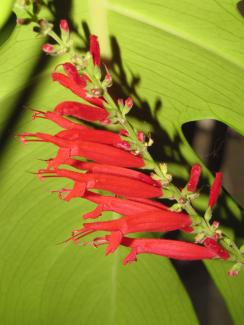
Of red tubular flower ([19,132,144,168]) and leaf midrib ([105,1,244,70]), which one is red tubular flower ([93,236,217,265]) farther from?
leaf midrib ([105,1,244,70])

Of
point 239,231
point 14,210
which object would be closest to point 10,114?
point 14,210

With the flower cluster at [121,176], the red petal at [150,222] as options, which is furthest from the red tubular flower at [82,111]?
the red petal at [150,222]

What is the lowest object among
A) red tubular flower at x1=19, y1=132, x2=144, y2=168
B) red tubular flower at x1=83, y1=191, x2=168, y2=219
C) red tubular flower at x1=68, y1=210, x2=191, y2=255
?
red tubular flower at x1=68, y1=210, x2=191, y2=255

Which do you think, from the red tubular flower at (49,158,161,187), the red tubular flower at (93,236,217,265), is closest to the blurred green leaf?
the red tubular flower at (49,158,161,187)

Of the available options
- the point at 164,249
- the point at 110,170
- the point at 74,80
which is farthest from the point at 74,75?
the point at 164,249

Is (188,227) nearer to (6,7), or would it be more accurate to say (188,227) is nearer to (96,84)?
(96,84)

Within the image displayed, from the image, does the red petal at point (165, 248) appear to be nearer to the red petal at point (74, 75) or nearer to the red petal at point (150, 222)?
the red petal at point (150, 222)

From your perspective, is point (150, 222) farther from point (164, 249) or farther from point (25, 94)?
point (25, 94)
